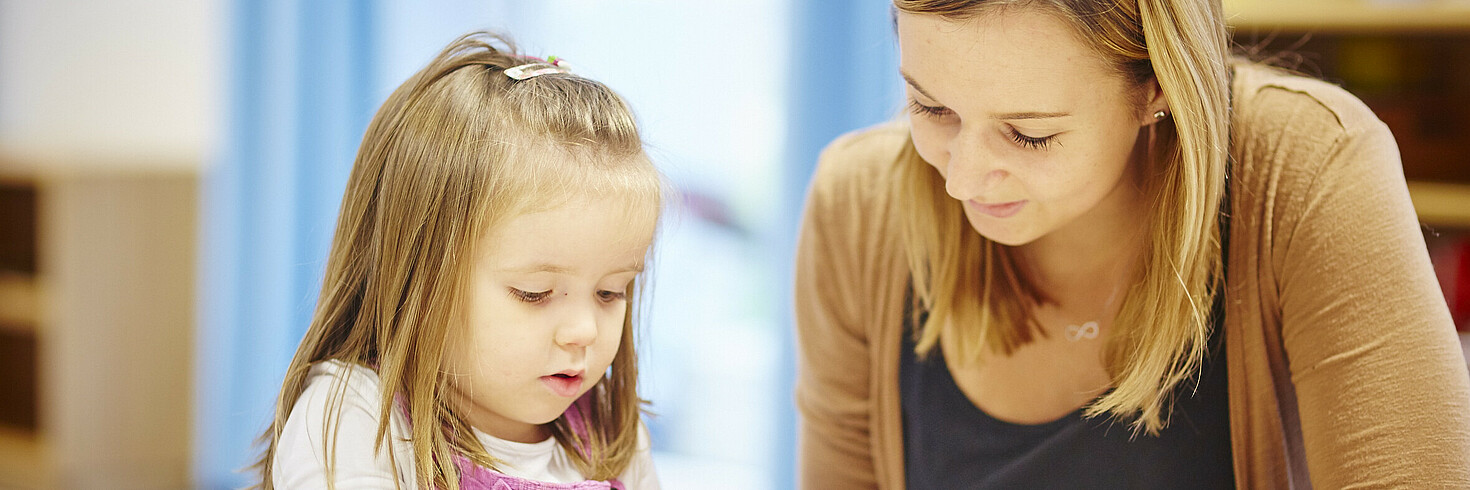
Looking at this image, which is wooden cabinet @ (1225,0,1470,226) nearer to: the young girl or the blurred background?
the blurred background

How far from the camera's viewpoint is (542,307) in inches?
32.6

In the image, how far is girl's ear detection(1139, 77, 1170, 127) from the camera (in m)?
0.92

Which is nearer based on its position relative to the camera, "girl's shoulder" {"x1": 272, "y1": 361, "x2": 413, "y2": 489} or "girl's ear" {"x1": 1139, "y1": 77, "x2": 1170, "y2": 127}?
"girl's shoulder" {"x1": 272, "y1": 361, "x2": 413, "y2": 489}

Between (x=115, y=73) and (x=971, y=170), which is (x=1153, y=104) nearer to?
(x=971, y=170)

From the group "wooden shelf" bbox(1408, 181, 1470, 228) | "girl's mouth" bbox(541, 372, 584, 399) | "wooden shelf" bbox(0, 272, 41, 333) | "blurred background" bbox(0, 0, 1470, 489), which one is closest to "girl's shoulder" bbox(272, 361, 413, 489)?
"girl's mouth" bbox(541, 372, 584, 399)

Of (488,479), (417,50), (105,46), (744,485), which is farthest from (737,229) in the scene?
(488,479)

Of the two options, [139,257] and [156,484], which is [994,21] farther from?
[156,484]

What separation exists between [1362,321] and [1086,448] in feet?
0.87

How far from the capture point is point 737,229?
2859mm

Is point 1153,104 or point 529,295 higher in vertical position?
point 1153,104

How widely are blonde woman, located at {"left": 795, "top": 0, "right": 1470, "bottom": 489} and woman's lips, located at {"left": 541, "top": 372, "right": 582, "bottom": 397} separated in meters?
0.34

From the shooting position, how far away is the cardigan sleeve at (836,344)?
1.21 meters

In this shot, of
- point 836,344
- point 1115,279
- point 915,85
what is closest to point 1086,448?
point 1115,279

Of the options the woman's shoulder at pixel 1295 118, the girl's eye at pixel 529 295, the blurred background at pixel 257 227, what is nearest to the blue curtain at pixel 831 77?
the blurred background at pixel 257 227
